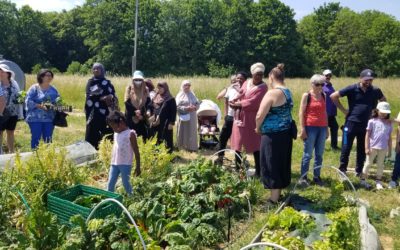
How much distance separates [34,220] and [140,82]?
3.90m

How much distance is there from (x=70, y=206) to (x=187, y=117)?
4.63m

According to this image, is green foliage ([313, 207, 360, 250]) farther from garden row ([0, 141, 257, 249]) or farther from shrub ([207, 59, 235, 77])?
shrub ([207, 59, 235, 77])

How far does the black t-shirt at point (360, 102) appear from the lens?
21.6 ft

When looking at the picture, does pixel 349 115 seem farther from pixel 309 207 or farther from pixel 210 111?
pixel 210 111

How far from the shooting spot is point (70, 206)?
4062mm

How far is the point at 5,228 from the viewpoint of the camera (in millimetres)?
4113

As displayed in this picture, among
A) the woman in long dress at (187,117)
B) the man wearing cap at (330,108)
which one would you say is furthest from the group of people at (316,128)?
the man wearing cap at (330,108)

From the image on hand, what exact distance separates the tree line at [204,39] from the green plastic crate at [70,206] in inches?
1875

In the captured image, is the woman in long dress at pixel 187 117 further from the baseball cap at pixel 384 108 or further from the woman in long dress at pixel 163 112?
the baseball cap at pixel 384 108

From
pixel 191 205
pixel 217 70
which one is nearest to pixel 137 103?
pixel 191 205

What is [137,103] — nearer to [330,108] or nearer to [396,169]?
[330,108]

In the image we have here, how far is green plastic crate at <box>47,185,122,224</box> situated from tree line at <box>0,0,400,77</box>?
47.6 m

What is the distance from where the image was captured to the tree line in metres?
54.6

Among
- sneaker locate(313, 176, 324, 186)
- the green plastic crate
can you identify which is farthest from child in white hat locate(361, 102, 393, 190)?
the green plastic crate
